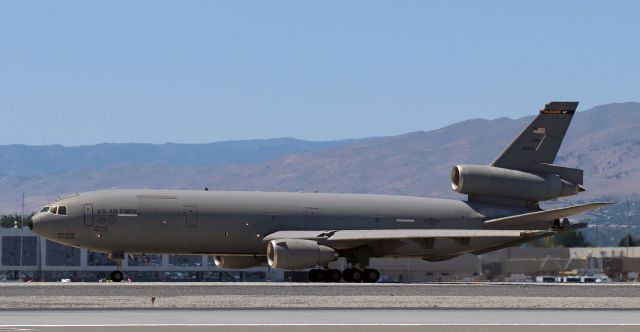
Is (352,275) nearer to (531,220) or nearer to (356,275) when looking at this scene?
(356,275)

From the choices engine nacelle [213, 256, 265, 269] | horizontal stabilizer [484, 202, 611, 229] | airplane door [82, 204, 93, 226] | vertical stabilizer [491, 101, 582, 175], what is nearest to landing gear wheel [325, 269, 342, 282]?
engine nacelle [213, 256, 265, 269]

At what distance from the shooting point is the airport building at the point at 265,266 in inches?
4242

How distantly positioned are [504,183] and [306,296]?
19.6m

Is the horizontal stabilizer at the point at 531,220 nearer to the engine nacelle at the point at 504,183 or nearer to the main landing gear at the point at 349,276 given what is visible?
the engine nacelle at the point at 504,183

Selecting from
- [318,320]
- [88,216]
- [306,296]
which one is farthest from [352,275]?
[318,320]

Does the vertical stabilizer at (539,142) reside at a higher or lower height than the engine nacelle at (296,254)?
higher

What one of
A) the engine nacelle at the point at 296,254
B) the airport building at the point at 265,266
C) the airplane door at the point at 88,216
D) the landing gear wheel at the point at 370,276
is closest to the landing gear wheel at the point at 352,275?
the landing gear wheel at the point at 370,276

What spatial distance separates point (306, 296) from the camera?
2183 inches

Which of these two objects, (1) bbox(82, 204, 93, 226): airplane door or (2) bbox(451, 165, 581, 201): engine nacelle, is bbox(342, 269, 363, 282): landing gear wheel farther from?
(1) bbox(82, 204, 93, 226): airplane door

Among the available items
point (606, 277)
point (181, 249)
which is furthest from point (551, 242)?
point (181, 249)

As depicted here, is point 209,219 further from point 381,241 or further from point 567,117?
point 567,117

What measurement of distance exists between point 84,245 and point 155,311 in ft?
71.6

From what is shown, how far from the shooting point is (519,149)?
7238 cm

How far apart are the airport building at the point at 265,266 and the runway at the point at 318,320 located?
56.5 m
